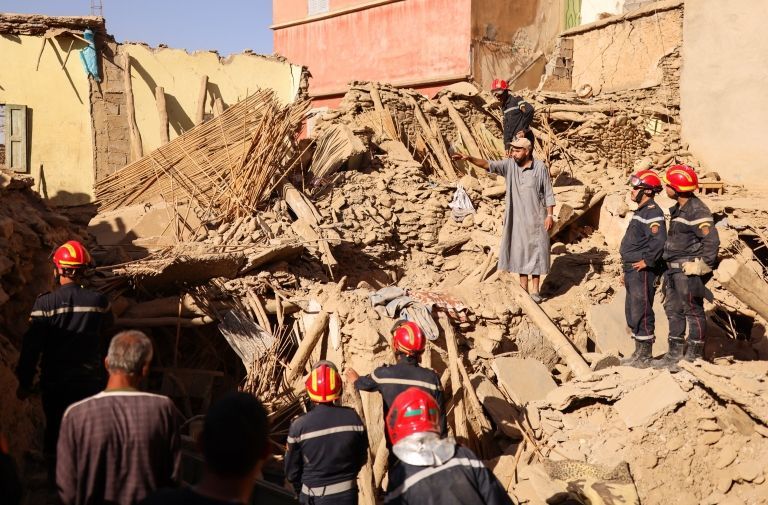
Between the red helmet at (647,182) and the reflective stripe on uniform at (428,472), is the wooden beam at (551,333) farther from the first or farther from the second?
the reflective stripe on uniform at (428,472)

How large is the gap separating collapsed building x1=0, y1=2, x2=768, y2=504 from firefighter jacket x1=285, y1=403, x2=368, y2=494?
1.12 m

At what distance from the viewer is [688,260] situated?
6.72 m

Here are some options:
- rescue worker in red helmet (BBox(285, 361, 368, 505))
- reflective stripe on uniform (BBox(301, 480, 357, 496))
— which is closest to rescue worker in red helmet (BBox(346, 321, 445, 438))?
rescue worker in red helmet (BBox(285, 361, 368, 505))

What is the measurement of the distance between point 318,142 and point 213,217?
2.90 meters

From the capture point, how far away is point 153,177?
32.4 ft

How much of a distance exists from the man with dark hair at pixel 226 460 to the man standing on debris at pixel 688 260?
16.6 ft

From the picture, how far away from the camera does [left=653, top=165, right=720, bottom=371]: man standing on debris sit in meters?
6.62

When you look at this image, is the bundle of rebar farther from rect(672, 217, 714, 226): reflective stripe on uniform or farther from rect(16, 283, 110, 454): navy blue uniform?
rect(672, 217, 714, 226): reflective stripe on uniform

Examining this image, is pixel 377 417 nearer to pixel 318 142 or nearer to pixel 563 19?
pixel 318 142

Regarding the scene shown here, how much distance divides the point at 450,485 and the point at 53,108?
438 inches

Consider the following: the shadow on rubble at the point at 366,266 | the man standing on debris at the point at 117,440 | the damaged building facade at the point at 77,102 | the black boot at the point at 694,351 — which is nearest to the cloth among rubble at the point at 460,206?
the shadow on rubble at the point at 366,266

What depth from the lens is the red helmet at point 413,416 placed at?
11.3ft

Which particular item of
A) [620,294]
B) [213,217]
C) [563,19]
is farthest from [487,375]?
[563,19]

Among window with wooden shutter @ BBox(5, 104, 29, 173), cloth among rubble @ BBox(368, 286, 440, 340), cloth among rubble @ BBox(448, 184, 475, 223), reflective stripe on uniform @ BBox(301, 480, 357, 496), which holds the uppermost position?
window with wooden shutter @ BBox(5, 104, 29, 173)
